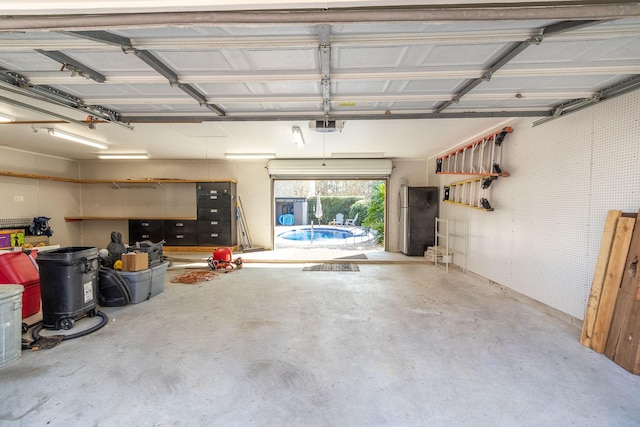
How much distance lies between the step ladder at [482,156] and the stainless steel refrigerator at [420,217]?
45.1 inches

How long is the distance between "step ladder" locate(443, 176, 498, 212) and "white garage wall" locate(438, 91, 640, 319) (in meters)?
0.15

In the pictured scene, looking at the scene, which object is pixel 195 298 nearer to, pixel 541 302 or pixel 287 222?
pixel 541 302

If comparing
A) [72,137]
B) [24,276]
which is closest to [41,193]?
[72,137]

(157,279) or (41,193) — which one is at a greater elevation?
(41,193)

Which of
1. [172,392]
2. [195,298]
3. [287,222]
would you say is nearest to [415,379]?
[172,392]

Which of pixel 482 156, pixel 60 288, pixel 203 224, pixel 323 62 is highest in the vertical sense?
pixel 323 62

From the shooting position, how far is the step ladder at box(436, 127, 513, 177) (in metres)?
4.16

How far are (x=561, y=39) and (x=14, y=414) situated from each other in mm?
4382

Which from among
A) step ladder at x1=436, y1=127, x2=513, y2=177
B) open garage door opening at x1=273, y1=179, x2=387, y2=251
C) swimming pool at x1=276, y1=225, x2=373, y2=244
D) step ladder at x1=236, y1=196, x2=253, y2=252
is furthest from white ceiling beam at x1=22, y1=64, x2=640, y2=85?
swimming pool at x1=276, y1=225, x2=373, y2=244

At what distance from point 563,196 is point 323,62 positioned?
10.5 feet

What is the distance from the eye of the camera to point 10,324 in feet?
7.60

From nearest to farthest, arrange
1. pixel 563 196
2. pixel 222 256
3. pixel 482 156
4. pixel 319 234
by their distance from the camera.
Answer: pixel 563 196 < pixel 482 156 < pixel 222 256 < pixel 319 234

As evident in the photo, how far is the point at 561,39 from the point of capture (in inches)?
71.7

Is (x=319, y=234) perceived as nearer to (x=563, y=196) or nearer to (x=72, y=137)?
(x=72, y=137)
